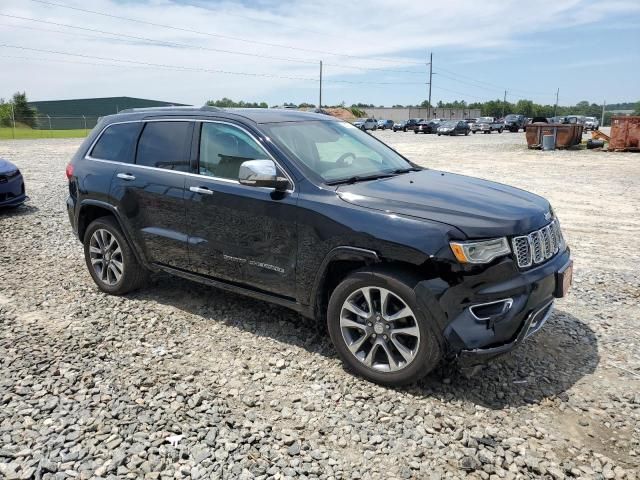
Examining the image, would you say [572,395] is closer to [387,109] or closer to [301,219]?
[301,219]

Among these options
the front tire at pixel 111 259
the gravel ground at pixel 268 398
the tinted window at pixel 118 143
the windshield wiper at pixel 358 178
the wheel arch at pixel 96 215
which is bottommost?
the gravel ground at pixel 268 398

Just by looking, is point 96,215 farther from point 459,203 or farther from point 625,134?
point 625,134

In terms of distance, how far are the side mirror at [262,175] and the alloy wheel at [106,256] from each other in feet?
6.54

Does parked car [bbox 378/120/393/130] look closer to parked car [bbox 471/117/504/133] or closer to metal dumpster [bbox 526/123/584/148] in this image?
parked car [bbox 471/117/504/133]

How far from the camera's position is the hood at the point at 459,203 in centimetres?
339

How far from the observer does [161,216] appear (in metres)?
4.80

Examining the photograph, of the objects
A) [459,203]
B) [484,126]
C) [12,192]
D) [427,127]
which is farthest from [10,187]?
[484,126]

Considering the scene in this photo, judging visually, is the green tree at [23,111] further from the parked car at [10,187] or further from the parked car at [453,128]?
the parked car at [10,187]

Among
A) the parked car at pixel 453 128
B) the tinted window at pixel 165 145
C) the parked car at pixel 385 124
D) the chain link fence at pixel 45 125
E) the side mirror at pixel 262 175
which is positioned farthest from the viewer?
the parked car at pixel 385 124

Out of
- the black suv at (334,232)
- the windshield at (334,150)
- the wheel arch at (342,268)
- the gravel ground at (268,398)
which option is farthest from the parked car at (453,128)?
→ the wheel arch at (342,268)

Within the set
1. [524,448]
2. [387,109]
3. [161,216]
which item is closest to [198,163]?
[161,216]

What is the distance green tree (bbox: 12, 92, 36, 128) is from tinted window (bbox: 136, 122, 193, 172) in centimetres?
4794

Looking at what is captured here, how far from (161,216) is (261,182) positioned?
1325 millimetres

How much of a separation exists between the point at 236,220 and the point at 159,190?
0.95 m
